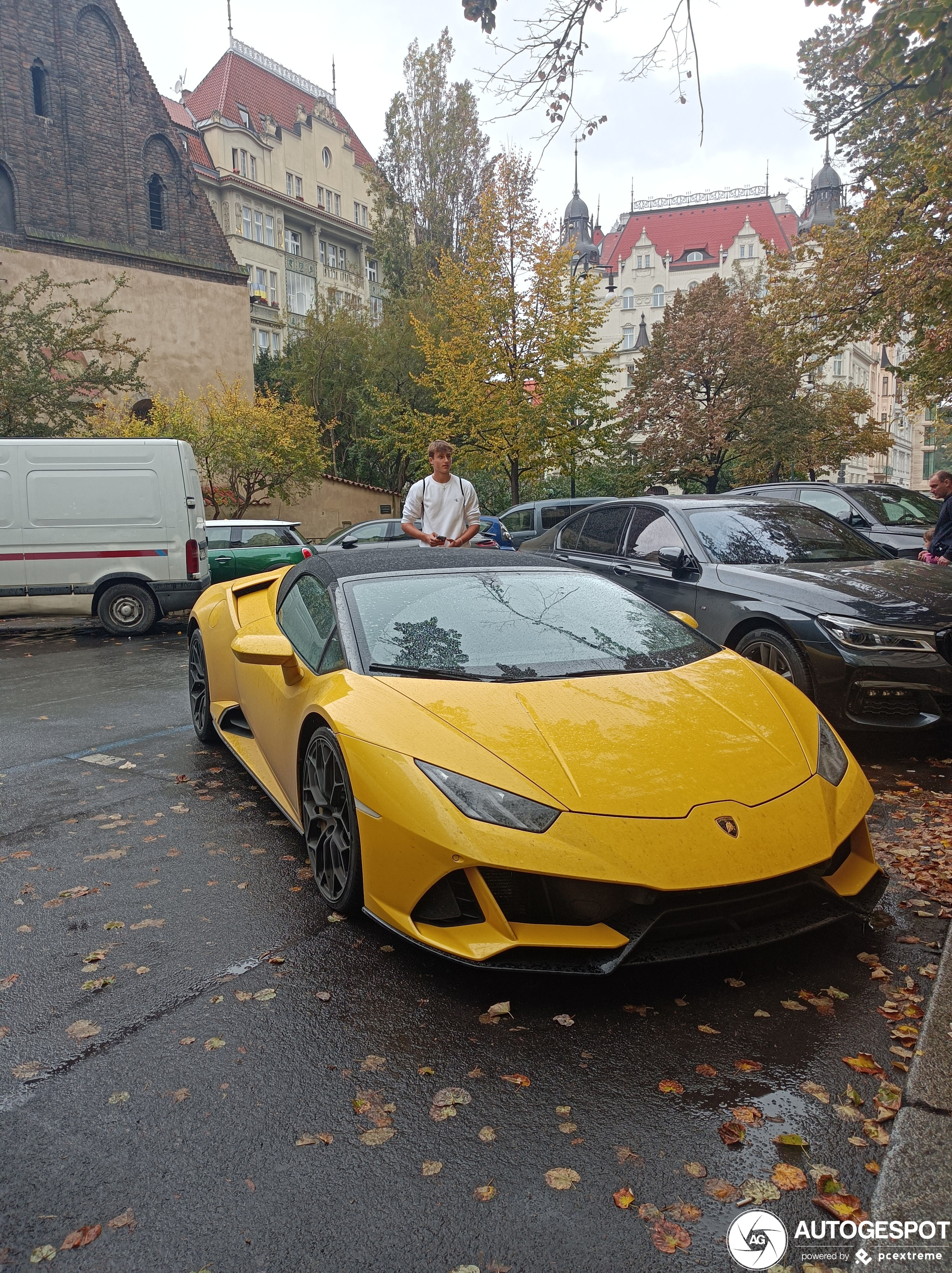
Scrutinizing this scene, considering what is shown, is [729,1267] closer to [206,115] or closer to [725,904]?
[725,904]

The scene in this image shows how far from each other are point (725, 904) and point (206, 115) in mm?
56942

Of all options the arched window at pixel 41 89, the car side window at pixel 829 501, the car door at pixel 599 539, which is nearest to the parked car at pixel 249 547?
the car door at pixel 599 539

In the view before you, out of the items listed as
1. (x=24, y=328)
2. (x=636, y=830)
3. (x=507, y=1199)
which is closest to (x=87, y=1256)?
(x=507, y=1199)

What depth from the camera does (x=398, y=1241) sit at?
1.96m

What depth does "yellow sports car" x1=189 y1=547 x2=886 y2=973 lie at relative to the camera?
2.75 meters

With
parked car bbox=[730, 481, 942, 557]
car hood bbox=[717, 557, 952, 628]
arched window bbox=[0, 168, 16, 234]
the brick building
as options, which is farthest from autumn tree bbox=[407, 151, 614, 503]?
car hood bbox=[717, 557, 952, 628]

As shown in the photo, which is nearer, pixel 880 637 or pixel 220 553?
pixel 880 637

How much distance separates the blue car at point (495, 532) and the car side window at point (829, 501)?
4886 mm

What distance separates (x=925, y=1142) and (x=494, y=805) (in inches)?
53.9

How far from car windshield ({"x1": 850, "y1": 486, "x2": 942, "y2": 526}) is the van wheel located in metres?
9.59

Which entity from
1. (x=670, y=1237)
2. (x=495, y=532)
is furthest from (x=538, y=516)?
(x=670, y=1237)

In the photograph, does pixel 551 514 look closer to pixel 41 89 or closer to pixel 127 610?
pixel 127 610

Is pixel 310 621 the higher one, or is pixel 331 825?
pixel 310 621

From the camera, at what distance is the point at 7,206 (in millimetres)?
25453
